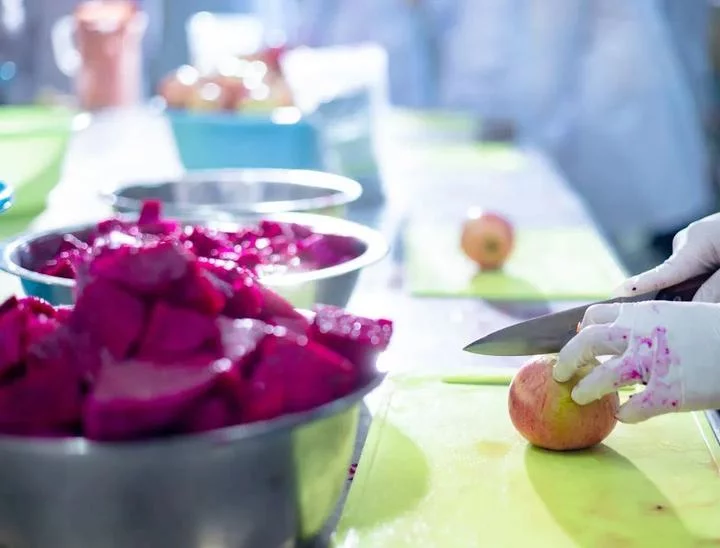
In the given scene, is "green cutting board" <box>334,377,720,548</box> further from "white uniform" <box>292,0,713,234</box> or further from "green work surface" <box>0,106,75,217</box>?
"white uniform" <box>292,0,713,234</box>

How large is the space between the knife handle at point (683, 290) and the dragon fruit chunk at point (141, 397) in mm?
754

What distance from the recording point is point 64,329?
77 cm

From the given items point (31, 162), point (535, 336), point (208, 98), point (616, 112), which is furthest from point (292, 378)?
point (616, 112)

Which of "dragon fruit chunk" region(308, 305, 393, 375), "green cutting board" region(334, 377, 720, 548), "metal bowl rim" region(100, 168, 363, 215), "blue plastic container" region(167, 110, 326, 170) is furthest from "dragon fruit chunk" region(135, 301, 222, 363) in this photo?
"blue plastic container" region(167, 110, 326, 170)

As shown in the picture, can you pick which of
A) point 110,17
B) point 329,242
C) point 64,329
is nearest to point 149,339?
point 64,329

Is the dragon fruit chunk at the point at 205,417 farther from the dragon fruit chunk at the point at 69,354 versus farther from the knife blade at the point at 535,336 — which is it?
the knife blade at the point at 535,336

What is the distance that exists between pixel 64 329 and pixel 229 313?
15 cm

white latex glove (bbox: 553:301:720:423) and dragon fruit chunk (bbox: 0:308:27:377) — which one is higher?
dragon fruit chunk (bbox: 0:308:27:377)

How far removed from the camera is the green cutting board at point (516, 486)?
0.93 meters

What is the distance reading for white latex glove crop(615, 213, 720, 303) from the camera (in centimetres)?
126

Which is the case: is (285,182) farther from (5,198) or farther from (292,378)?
(292,378)

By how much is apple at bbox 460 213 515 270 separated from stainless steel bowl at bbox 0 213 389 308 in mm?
575

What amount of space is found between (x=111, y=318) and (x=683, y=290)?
83 centimetres

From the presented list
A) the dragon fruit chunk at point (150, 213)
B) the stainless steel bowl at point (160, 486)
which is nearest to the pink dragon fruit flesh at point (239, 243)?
the dragon fruit chunk at point (150, 213)
